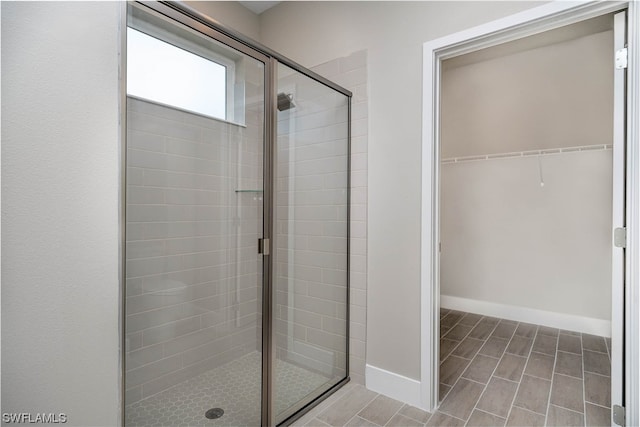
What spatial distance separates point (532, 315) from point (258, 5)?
12.4 feet

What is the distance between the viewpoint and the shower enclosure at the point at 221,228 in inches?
50.6

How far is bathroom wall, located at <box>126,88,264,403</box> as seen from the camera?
1.27 metres

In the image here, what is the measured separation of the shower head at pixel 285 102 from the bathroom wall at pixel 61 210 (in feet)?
2.58

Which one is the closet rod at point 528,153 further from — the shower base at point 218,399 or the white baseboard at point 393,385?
the shower base at point 218,399

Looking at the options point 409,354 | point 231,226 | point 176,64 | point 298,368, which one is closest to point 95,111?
point 176,64

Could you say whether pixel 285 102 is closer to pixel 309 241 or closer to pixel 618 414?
pixel 309 241

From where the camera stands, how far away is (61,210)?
1.07m

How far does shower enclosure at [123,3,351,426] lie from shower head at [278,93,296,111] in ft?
0.03

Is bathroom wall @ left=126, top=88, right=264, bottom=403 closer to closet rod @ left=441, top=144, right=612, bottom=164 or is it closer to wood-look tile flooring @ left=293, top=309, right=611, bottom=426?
wood-look tile flooring @ left=293, top=309, right=611, bottom=426

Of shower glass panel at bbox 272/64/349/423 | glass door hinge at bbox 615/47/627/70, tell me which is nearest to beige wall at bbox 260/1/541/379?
shower glass panel at bbox 272/64/349/423

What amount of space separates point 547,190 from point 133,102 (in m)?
3.51

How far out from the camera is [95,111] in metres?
1.14

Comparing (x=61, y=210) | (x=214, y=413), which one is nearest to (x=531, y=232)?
(x=214, y=413)

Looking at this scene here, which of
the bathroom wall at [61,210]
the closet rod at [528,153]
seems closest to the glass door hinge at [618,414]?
the bathroom wall at [61,210]
